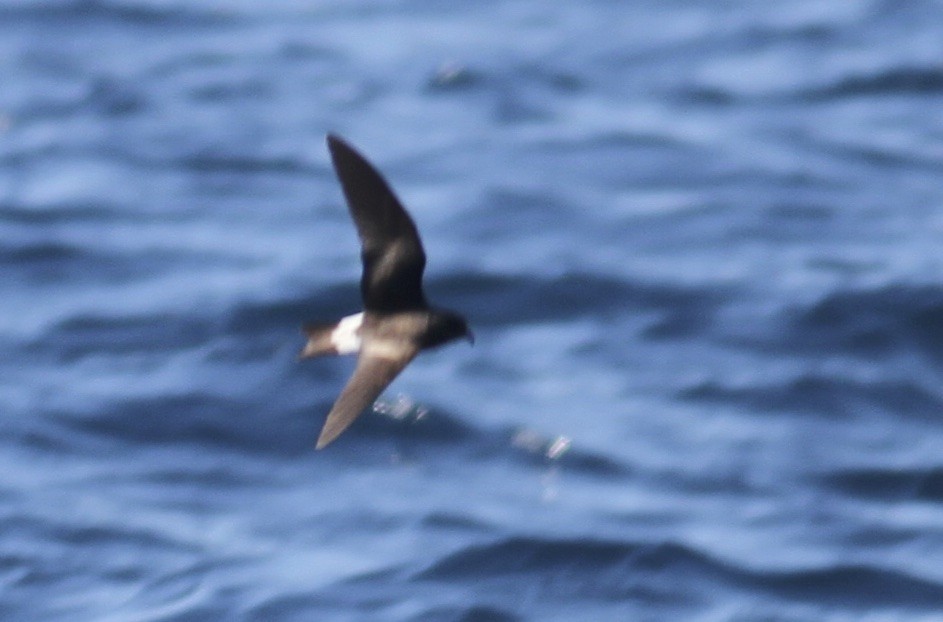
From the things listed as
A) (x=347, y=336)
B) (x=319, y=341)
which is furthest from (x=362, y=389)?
(x=319, y=341)

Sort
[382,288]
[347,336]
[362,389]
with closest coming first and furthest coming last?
[362,389], [347,336], [382,288]

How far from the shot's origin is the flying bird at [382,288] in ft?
20.6

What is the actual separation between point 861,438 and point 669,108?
4859mm

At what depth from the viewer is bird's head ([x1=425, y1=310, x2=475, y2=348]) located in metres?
6.49

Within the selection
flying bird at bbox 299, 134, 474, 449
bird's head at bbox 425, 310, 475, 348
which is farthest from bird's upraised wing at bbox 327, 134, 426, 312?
bird's head at bbox 425, 310, 475, 348

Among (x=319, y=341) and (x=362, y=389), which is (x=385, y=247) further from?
(x=362, y=389)

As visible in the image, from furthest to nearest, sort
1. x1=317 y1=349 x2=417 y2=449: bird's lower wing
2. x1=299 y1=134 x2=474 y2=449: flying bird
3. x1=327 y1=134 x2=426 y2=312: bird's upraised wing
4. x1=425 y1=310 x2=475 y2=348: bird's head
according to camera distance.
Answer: x1=425 y1=310 x2=475 y2=348: bird's head, x1=327 y1=134 x2=426 y2=312: bird's upraised wing, x1=299 y1=134 x2=474 y2=449: flying bird, x1=317 y1=349 x2=417 y2=449: bird's lower wing

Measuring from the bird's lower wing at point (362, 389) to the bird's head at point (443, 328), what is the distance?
10.0 inches

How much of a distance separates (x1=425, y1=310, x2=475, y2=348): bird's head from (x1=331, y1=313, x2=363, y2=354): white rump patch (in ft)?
0.74

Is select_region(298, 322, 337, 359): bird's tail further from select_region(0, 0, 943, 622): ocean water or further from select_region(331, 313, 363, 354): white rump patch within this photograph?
select_region(0, 0, 943, 622): ocean water

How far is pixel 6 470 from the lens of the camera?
10891 mm

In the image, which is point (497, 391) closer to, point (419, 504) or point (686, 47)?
point (419, 504)

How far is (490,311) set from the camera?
1259 centimetres

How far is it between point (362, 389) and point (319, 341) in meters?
0.85
